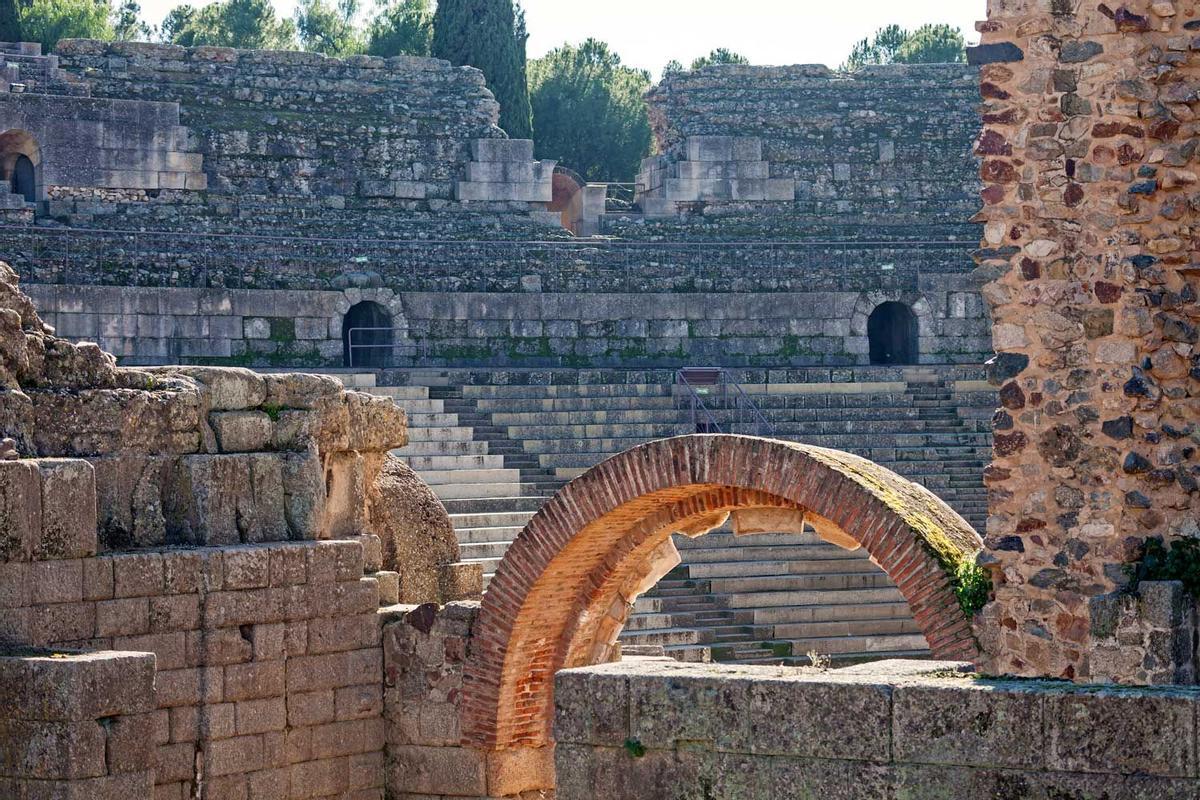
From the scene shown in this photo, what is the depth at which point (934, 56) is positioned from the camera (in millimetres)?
48062

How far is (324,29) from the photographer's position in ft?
157

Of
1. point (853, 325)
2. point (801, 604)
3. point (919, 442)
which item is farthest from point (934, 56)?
point (801, 604)

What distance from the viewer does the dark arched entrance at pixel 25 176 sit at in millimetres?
28969

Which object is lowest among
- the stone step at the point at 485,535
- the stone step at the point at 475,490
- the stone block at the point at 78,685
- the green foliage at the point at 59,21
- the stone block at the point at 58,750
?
the stone block at the point at 58,750

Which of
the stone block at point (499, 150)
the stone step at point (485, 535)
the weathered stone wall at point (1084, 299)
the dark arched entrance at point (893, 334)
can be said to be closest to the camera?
the weathered stone wall at point (1084, 299)

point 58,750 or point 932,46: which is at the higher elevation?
point 932,46

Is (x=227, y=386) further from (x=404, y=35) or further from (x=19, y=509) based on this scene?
(x=404, y=35)

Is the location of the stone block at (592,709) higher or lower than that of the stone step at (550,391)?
lower

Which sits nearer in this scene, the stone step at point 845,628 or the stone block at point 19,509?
the stone block at point 19,509

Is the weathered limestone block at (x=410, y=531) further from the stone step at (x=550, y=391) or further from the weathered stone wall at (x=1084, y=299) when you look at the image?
the stone step at (x=550, y=391)

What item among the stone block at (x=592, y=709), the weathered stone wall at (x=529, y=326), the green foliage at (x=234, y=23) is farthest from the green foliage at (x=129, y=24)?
the stone block at (x=592, y=709)

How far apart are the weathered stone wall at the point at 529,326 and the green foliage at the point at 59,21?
14503 millimetres

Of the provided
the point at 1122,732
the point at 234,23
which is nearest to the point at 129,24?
the point at 234,23

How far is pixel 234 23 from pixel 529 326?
19.6 meters
